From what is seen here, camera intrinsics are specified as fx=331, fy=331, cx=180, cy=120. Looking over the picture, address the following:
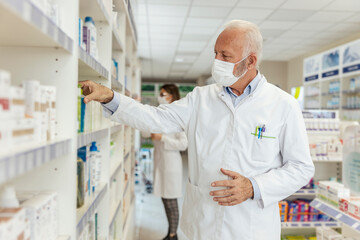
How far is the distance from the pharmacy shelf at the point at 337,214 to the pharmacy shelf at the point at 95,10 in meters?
2.12

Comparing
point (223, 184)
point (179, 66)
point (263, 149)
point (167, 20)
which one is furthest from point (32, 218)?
point (179, 66)

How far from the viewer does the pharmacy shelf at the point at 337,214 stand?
2.25 meters

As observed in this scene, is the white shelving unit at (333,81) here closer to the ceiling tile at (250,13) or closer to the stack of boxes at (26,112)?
the ceiling tile at (250,13)

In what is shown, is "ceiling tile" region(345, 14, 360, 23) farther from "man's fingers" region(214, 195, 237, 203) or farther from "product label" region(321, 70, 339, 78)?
"man's fingers" region(214, 195, 237, 203)

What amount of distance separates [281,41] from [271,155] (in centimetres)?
709

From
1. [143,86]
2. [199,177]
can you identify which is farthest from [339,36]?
[143,86]

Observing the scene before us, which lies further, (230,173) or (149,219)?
(149,219)

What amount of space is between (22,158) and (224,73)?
4.25 ft

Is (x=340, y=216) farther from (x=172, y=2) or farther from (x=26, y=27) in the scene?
(x=172, y=2)

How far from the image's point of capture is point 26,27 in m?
0.92

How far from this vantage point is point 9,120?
32.1 inches

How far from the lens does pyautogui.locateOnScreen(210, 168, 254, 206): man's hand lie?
1.64m

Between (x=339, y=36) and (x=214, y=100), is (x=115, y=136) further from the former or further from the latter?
(x=339, y=36)

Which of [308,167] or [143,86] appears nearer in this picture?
[308,167]
